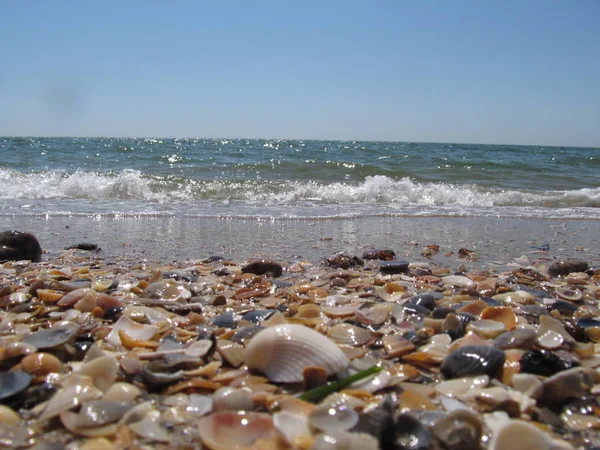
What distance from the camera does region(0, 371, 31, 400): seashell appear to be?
5.87ft

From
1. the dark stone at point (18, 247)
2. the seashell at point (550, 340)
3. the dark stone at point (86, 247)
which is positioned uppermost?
the seashell at point (550, 340)

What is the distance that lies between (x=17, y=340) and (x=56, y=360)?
1.39 feet

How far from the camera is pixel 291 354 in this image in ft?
6.45

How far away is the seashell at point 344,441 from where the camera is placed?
149 cm

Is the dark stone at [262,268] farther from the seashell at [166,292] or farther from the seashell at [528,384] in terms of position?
the seashell at [528,384]

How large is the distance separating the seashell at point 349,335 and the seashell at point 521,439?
2.98 feet

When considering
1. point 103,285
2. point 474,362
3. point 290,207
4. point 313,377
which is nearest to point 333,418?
point 313,377

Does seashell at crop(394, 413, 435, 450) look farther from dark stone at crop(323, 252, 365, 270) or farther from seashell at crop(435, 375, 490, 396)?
dark stone at crop(323, 252, 365, 270)

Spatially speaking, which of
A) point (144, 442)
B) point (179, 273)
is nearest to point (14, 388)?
point (144, 442)

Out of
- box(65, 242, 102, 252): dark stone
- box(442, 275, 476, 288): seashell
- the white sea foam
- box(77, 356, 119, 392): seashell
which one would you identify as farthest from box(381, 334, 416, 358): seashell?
the white sea foam

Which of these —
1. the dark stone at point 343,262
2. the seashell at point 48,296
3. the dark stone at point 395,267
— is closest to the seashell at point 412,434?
the seashell at point 48,296

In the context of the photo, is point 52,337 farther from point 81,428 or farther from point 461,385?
point 461,385

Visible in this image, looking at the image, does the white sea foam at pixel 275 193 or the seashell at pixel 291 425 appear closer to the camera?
the seashell at pixel 291 425

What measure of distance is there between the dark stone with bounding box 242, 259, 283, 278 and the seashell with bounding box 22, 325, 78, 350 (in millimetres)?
1933
